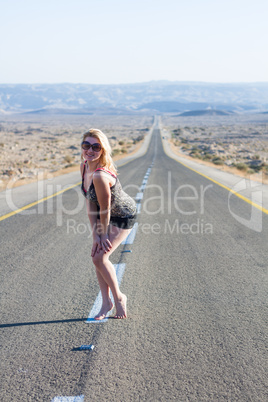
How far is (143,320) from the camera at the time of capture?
158 inches

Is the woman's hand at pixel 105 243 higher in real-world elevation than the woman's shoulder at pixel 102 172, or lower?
lower

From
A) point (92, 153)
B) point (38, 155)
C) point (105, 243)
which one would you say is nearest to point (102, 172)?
point (92, 153)

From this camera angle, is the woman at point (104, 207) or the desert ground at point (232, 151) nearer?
the woman at point (104, 207)

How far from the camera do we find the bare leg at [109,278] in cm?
391

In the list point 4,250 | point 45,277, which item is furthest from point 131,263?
point 4,250

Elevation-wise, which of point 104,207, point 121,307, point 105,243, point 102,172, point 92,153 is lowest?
point 121,307

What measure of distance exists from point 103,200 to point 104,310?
1182 mm

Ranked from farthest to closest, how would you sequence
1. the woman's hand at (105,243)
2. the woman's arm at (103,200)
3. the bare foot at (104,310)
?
the bare foot at (104,310), the woman's hand at (105,243), the woman's arm at (103,200)

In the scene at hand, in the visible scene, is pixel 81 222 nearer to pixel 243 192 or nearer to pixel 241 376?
pixel 241 376

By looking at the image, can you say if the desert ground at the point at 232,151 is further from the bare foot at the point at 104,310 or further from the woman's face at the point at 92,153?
the woman's face at the point at 92,153

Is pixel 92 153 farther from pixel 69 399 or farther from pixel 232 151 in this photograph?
pixel 232 151

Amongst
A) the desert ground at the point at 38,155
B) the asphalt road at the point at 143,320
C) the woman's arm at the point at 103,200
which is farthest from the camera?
the desert ground at the point at 38,155

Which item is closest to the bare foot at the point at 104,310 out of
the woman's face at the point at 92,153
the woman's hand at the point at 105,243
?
the woman's hand at the point at 105,243

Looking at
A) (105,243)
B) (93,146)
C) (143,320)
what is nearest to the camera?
(93,146)
